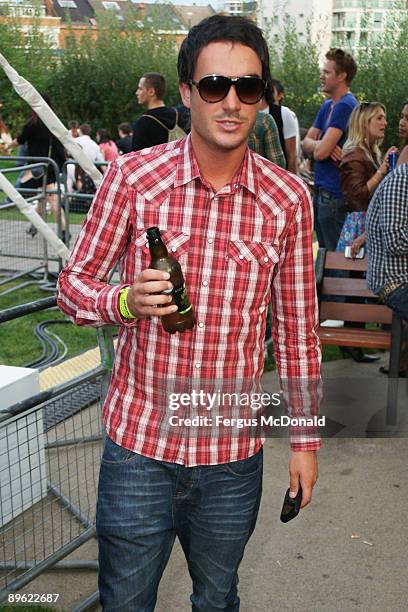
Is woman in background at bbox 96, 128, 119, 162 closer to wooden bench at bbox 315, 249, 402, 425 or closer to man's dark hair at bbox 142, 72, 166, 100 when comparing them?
man's dark hair at bbox 142, 72, 166, 100

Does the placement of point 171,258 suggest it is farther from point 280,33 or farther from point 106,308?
point 280,33

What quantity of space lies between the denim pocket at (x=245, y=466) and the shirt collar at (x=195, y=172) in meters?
0.77

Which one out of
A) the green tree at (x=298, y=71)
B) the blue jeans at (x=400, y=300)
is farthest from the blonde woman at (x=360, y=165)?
the green tree at (x=298, y=71)

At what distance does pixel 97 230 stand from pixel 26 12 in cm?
3691

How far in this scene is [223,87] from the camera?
229 cm

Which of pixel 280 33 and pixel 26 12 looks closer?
pixel 280 33

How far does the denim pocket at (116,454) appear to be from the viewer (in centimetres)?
241

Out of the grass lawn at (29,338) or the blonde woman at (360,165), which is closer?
the blonde woman at (360,165)

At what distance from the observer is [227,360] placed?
95.1 inches

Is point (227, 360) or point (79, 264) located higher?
point (79, 264)

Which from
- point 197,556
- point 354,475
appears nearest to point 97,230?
point 197,556

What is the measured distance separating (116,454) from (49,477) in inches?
67.2

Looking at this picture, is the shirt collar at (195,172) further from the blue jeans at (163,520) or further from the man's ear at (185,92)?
the blue jeans at (163,520)

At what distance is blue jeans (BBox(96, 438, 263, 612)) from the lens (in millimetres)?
2414
